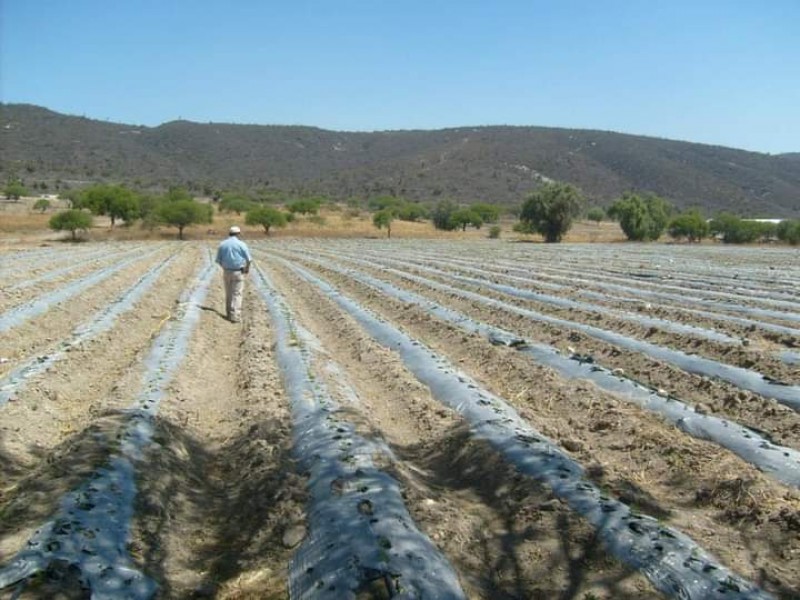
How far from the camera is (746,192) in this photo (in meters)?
98.0

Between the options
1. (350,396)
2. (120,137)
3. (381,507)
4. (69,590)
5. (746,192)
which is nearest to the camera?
(69,590)

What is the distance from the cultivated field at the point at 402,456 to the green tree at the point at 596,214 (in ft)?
258

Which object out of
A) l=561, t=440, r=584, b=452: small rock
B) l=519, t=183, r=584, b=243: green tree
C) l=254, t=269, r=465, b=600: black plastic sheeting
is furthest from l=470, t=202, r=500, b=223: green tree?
l=254, t=269, r=465, b=600: black plastic sheeting

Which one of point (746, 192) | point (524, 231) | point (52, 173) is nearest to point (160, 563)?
point (524, 231)

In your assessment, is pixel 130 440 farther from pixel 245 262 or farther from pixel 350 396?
pixel 245 262

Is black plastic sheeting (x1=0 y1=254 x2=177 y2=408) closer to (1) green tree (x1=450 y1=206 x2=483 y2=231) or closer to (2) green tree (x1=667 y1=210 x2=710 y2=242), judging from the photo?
(2) green tree (x1=667 y1=210 x2=710 y2=242)

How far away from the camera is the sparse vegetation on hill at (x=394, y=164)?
308ft

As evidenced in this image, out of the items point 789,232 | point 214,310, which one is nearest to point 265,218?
point 789,232

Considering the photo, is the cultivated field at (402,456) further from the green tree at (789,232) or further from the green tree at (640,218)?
the green tree at (640,218)

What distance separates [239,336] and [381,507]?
7.75 m

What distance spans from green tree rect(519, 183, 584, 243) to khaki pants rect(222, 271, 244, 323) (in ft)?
154

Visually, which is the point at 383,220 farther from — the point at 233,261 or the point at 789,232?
the point at 233,261

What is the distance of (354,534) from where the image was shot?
145 inches

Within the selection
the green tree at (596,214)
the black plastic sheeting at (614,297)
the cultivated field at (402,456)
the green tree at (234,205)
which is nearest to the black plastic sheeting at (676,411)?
the cultivated field at (402,456)
